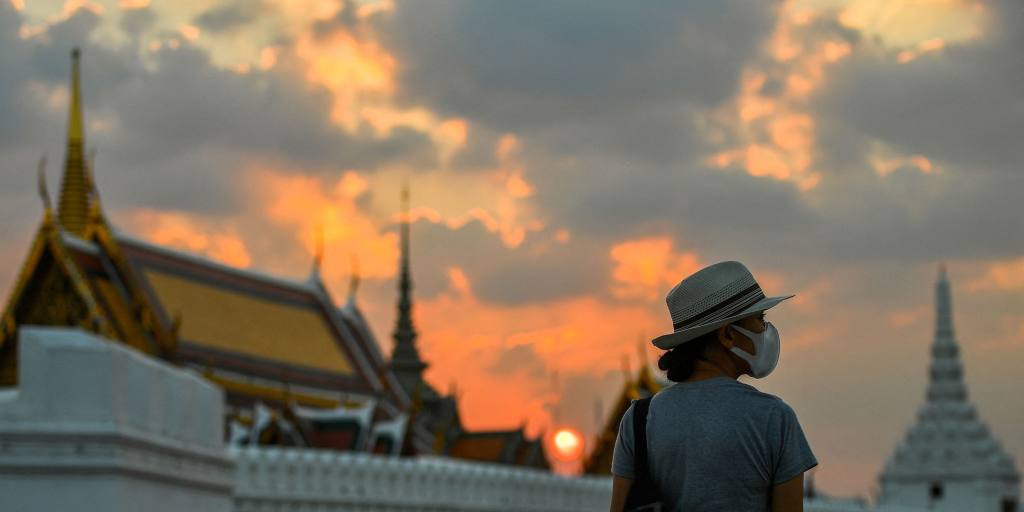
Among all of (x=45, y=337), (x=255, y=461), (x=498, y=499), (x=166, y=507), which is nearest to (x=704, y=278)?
(x=45, y=337)

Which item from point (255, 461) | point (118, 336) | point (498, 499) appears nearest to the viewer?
point (255, 461)

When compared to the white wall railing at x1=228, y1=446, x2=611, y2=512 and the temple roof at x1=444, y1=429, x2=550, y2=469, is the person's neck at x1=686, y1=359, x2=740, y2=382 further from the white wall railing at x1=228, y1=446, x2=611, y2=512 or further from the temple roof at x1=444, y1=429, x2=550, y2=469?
the temple roof at x1=444, y1=429, x2=550, y2=469

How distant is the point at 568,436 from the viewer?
33000 mm

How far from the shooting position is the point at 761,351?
15.7ft

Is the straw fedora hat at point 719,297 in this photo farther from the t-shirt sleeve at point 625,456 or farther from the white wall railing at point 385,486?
the white wall railing at point 385,486

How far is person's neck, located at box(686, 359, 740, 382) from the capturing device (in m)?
4.84

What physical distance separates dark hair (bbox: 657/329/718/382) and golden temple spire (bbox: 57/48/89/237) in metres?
42.8

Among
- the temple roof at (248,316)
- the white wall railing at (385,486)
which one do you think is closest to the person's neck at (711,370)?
the white wall railing at (385,486)

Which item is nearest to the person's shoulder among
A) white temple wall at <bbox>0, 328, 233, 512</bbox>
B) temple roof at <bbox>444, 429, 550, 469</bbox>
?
white temple wall at <bbox>0, 328, 233, 512</bbox>

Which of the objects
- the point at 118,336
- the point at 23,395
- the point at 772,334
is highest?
the point at 118,336

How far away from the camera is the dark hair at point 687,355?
190 inches

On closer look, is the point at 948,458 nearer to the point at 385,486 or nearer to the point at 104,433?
the point at 385,486

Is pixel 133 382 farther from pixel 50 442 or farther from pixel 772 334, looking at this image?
pixel 772 334

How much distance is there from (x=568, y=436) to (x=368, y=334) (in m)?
19.9
